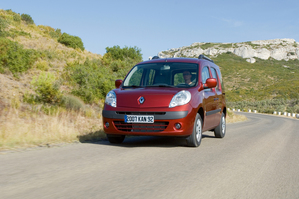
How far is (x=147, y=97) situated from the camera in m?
6.70

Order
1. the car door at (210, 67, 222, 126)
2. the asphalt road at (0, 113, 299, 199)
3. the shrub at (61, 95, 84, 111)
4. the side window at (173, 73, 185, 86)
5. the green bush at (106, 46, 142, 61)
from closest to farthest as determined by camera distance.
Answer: the asphalt road at (0, 113, 299, 199) → the side window at (173, 73, 185, 86) → the car door at (210, 67, 222, 126) → the shrub at (61, 95, 84, 111) → the green bush at (106, 46, 142, 61)

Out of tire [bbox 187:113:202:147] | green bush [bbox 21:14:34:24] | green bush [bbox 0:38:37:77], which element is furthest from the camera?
green bush [bbox 21:14:34:24]

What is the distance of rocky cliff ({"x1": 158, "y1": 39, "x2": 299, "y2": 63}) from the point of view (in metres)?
128

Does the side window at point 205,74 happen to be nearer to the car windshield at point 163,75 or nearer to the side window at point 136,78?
the car windshield at point 163,75

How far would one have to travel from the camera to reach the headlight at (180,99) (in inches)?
260

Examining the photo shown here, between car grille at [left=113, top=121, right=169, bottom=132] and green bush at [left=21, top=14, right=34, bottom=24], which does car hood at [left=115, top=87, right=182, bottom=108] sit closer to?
car grille at [left=113, top=121, right=169, bottom=132]

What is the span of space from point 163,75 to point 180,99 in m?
1.56

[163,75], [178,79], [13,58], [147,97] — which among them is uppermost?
[13,58]

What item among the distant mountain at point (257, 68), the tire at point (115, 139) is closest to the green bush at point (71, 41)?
the tire at point (115, 139)

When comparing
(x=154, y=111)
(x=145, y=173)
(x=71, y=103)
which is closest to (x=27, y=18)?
(x=71, y=103)

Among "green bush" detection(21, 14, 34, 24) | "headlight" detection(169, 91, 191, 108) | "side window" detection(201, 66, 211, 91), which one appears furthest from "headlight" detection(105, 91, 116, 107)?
"green bush" detection(21, 14, 34, 24)

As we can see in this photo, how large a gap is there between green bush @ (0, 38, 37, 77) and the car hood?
13.7 metres

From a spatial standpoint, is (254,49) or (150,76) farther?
(254,49)

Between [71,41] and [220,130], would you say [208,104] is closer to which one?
[220,130]
